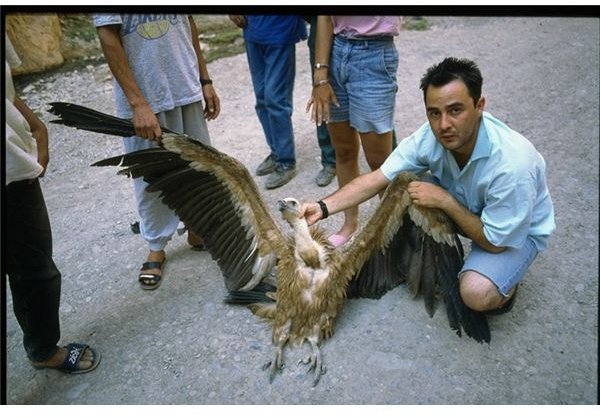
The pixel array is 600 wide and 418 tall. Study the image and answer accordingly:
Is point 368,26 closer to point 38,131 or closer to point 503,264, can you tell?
point 503,264

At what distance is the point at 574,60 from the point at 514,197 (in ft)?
10.3

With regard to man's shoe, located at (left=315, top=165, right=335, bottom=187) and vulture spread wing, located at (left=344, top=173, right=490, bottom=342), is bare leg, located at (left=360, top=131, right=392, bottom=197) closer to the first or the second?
vulture spread wing, located at (left=344, top=173, right=490, bottom=342)

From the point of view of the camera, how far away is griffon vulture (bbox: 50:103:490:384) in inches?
90.9

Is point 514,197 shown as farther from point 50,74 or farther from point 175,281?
point 50,74

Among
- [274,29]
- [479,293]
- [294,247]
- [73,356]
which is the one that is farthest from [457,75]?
[73,356]

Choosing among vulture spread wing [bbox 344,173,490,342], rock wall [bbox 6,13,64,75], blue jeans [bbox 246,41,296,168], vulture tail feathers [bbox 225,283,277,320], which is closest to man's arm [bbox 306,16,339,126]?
vulture spread wing [bbox 344,173,490,342]

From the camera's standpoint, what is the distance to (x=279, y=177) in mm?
3742

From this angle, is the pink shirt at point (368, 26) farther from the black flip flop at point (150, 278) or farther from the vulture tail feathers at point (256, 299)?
the black flip flop at point (150, 278)

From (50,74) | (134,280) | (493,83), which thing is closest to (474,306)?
(134,280)

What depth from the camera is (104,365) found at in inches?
91.4

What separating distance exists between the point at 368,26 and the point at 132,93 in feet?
3.93

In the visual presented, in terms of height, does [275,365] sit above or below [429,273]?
below

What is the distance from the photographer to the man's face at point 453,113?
1.97m

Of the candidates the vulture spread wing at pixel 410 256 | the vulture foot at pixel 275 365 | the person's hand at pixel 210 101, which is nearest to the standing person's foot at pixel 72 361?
the vulture foot at pixel 275 365
